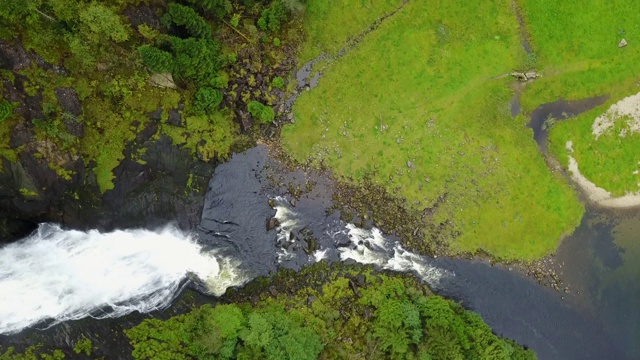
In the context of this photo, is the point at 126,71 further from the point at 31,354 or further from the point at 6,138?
the point at 31,354

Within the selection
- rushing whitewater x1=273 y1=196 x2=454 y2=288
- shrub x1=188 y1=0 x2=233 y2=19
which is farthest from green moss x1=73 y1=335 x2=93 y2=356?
shrub x1=188 y1=0 x2=233 y2=19

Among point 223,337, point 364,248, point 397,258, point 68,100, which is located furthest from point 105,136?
point 397,258

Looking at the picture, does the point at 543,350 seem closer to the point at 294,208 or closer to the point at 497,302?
the point at 497,302

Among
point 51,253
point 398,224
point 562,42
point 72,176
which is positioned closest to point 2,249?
point 51,253

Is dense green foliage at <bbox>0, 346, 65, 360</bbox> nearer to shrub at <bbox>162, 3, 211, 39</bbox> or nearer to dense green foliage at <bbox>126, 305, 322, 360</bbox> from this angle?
dense green foliage at <bbox>126, 305, 322, 360</bbox>

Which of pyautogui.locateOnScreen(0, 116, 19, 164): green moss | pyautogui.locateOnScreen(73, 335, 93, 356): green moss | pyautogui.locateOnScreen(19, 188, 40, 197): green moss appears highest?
pyautogui.locateOnScreen(0, 116, 19, 164): green moss

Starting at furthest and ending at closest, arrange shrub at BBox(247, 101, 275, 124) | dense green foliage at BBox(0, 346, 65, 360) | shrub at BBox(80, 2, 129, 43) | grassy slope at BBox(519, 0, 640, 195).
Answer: grassy slope at BBox(519, 0, 640, 195), shrub at BBox(247, 101, 275, 124), dense green foliage at BBox(0, 346, 65, 360), shrub at BBox(80, 2, 129, 43)

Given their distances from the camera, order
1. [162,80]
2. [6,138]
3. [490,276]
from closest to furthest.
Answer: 1. [6,138]
2. [162,80]
3. [490,276]
